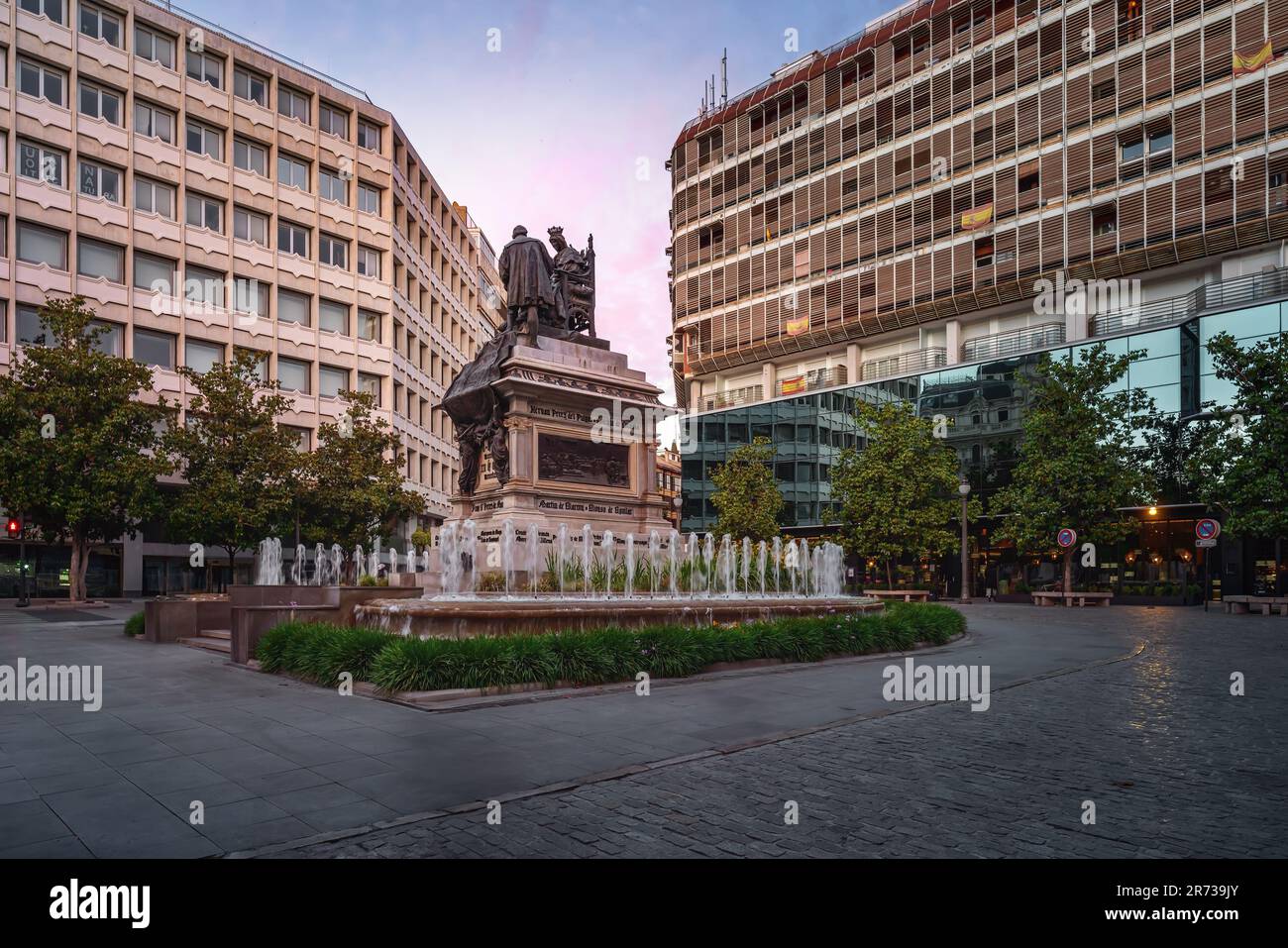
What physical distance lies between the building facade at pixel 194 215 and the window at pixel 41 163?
0.27ft

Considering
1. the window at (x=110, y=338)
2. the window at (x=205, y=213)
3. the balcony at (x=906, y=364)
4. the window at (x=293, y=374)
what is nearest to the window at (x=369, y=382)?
the window at (x=293, y=374)

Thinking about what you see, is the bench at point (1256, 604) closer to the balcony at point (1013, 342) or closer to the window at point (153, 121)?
the balcony at point (1013, 342)

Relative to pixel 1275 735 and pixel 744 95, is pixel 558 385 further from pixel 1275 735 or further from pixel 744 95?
pixel 744 95

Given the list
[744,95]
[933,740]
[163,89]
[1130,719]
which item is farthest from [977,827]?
[744,95]

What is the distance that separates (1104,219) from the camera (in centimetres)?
4441

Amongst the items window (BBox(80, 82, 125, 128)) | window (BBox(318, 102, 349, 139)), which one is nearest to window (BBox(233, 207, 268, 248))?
window (BBox(80, 82, 125, 128))

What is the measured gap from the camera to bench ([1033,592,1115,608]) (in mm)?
40219

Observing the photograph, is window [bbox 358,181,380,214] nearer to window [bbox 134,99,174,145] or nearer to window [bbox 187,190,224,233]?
window [bbox 187,190,224,233]

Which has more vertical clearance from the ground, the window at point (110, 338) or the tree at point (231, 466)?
the window at point (110, 338)

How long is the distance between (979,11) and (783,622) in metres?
47.0

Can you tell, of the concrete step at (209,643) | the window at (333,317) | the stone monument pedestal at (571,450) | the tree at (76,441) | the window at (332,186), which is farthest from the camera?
the window at (332,186)

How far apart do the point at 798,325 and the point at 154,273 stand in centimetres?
3660

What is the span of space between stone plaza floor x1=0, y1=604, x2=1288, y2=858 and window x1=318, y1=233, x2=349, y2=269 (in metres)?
43.0

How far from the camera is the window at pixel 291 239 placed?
49.2m
